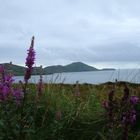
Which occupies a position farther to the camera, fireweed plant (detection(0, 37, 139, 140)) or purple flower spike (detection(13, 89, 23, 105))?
purple flower spike (detection(13, 89, 23, 105))

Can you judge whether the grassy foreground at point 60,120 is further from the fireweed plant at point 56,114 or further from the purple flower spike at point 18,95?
the purple flower spike at point 18,95

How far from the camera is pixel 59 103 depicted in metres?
8.44

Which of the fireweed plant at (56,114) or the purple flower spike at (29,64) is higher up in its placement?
the purple flower spike at (29,64)

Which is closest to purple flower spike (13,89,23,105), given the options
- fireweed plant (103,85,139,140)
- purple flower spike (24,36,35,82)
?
purple flower spike (24,36,35,82)

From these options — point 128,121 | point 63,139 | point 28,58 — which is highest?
point 28,58

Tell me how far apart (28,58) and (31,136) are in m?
1.91

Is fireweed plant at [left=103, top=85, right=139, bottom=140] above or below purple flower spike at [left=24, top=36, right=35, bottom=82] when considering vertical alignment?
below

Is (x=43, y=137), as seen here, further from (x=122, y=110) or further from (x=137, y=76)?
(x=137, y=76)

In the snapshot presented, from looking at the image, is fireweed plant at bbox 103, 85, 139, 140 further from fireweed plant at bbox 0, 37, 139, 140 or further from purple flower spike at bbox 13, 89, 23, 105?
purple flower spike at bbox 13, 89, 23, 105

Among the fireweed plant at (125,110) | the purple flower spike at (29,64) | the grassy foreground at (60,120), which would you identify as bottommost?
the grassy foreground at (60,120)

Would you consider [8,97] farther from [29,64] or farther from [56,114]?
[56,114]

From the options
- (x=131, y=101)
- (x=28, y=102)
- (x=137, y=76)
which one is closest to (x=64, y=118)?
(x=28, y=102)

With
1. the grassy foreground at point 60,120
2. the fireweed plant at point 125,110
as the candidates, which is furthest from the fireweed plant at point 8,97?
the fireweed plant at point 125,110

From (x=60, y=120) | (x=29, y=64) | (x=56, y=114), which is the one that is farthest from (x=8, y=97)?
(x=60, y=120)
